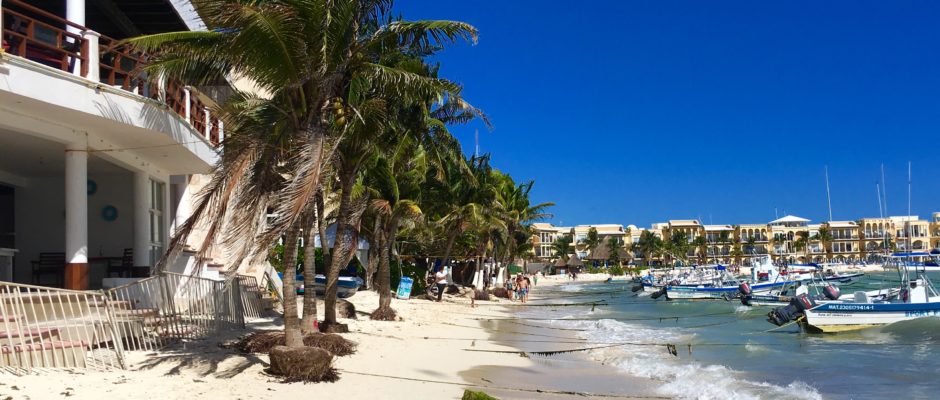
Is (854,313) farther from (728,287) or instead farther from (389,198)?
(728,287)

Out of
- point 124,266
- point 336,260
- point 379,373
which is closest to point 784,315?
point 336,260

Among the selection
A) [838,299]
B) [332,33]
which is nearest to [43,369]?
[332,33]

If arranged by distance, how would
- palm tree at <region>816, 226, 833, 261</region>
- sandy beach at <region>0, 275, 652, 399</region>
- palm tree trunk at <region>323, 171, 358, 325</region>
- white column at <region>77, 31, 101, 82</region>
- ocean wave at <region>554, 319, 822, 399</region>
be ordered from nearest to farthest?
sandy beach at <region>0, 275, 652, 399</region>, white column at <region>77, 31, 101, 82</region>, ocean wave at <region>554, 319, 822, 399</region>, palm tree trunk at <region>323, 171, 358, 325</region>, palm tree at <region>816, 226, 833, 261</region>

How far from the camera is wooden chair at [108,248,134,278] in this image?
15.2 metres

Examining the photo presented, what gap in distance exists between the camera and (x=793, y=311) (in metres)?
22.5

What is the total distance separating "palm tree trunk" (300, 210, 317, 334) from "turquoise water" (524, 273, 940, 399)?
5.93m

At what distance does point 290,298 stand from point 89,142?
487 centimetres

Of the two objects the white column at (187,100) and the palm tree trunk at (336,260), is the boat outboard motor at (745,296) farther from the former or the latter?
the white column at (187,100)

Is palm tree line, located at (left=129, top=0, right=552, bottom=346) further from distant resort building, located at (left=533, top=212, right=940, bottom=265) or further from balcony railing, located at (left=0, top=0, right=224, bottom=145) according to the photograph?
distant resort building, located at (left=533, top=212, right=940, bottom=265)

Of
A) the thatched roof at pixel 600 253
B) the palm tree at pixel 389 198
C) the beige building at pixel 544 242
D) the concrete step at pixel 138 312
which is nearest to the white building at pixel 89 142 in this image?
the concrete step at pixel 138 312

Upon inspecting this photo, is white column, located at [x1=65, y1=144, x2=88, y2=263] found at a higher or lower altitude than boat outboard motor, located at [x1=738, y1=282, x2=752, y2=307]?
higher

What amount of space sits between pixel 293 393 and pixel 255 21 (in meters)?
4.56

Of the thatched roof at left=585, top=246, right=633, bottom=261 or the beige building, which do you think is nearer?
the thatched roof at left=585, top=246, right=633, bottom=261

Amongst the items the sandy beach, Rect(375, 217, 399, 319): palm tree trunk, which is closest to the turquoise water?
the sandy beach
